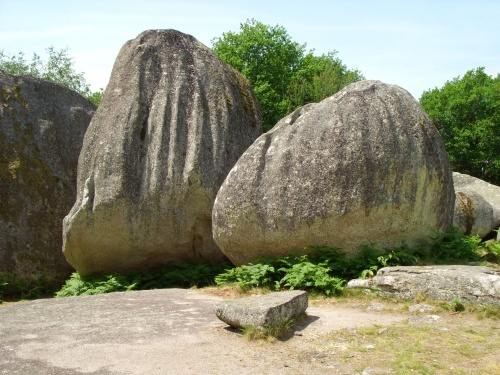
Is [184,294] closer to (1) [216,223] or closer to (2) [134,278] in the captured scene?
(1) [216,223]

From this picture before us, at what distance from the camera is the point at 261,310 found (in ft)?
20.1

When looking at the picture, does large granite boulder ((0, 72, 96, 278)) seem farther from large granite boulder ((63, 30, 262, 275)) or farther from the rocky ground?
the rocky ground

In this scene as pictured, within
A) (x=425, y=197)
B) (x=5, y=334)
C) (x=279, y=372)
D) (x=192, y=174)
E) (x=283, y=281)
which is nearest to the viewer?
(x=279, y=372)

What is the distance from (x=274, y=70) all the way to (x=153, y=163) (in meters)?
29.1

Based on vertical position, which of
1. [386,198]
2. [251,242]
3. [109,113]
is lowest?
[251,242]

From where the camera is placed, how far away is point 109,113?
1102 cm

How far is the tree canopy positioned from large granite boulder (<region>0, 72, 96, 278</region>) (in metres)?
22.3

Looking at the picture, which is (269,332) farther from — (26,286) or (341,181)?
(26,286)

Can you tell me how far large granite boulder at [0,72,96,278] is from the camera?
41.0 ft

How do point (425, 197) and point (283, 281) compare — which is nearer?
point (283, 281)

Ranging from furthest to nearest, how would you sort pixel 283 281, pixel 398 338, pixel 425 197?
pixel 425 197
pixel 283 281
pixel 398 338

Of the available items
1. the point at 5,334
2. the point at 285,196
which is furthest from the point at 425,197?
the point at 5,334

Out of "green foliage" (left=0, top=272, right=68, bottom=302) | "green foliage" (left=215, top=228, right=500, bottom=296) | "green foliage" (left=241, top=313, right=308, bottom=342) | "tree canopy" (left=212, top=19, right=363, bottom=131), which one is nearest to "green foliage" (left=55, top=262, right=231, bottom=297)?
"green foliage" (left=215, top=228, right=500, bottom=296)

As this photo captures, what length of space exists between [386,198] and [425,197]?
0.87 metres
